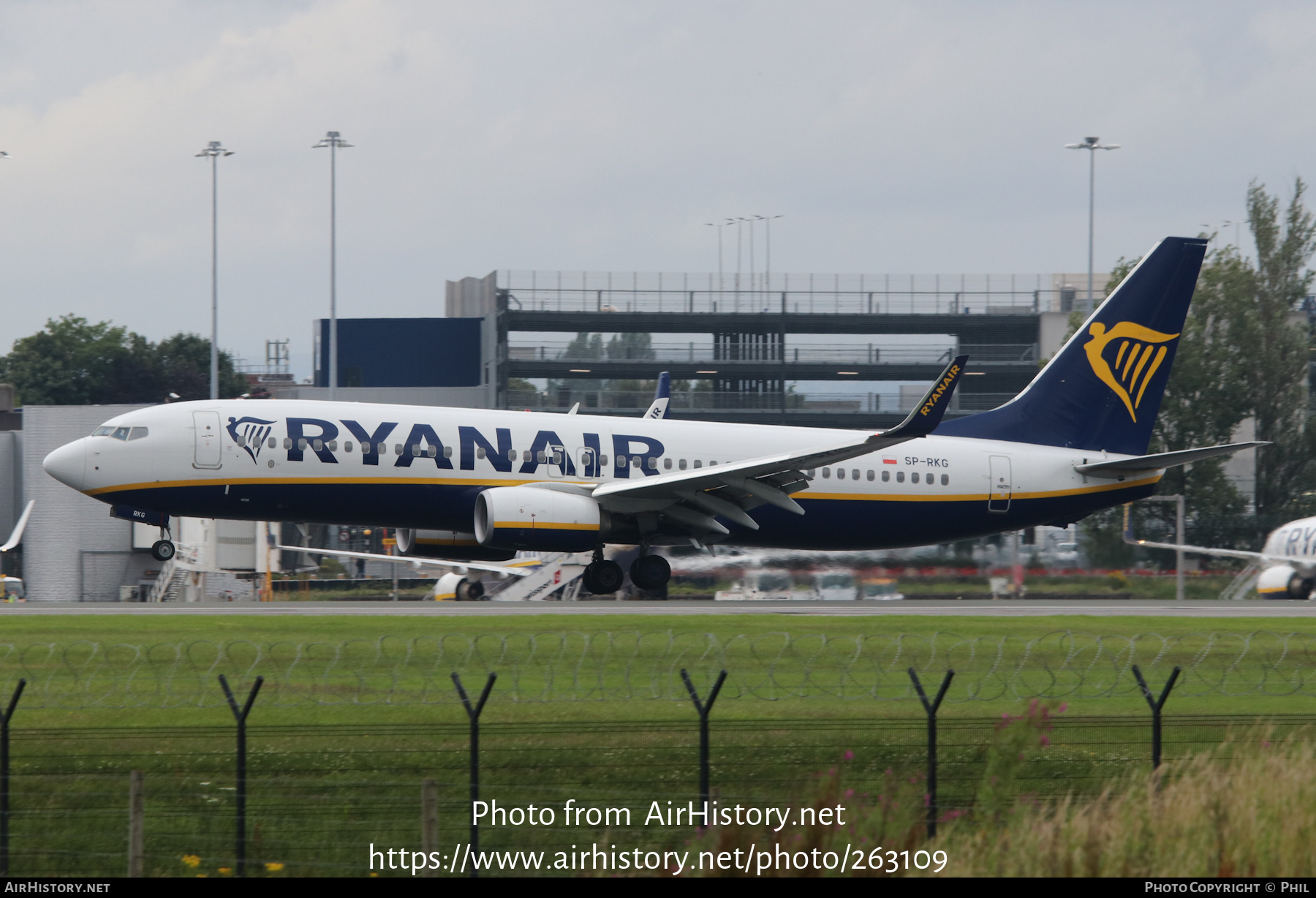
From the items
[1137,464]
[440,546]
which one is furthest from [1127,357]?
[440,546]

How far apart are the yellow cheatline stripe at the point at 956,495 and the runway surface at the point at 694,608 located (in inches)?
103

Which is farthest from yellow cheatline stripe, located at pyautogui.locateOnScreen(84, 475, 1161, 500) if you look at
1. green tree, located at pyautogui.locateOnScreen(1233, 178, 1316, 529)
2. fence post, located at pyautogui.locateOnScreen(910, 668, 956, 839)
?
green tree, located at pyautogui.locateOnScreen(1233, 178, 1316, 529)

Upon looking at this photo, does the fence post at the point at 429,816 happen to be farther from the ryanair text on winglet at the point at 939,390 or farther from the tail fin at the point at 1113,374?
the tail fin at the point at 1113,374

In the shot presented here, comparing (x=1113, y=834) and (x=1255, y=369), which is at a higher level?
(x=1255, y=369)

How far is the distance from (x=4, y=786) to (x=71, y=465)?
1971 centimetres

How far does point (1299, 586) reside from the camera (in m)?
42.3

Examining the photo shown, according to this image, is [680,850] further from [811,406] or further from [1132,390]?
[811,406]

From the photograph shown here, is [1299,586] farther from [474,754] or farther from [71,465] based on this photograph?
[474,754]

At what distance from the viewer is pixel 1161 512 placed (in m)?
56.8

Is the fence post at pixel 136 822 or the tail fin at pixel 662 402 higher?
the tail fin at pixel 662 402

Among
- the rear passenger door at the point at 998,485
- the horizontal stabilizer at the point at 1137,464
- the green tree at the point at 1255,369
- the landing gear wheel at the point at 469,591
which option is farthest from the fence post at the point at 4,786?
the green tree at the point at 1255,369

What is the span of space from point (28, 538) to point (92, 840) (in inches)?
2190

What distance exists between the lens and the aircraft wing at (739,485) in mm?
29500

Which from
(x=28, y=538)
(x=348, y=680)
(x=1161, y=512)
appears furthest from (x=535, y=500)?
(x=28, y=538)
